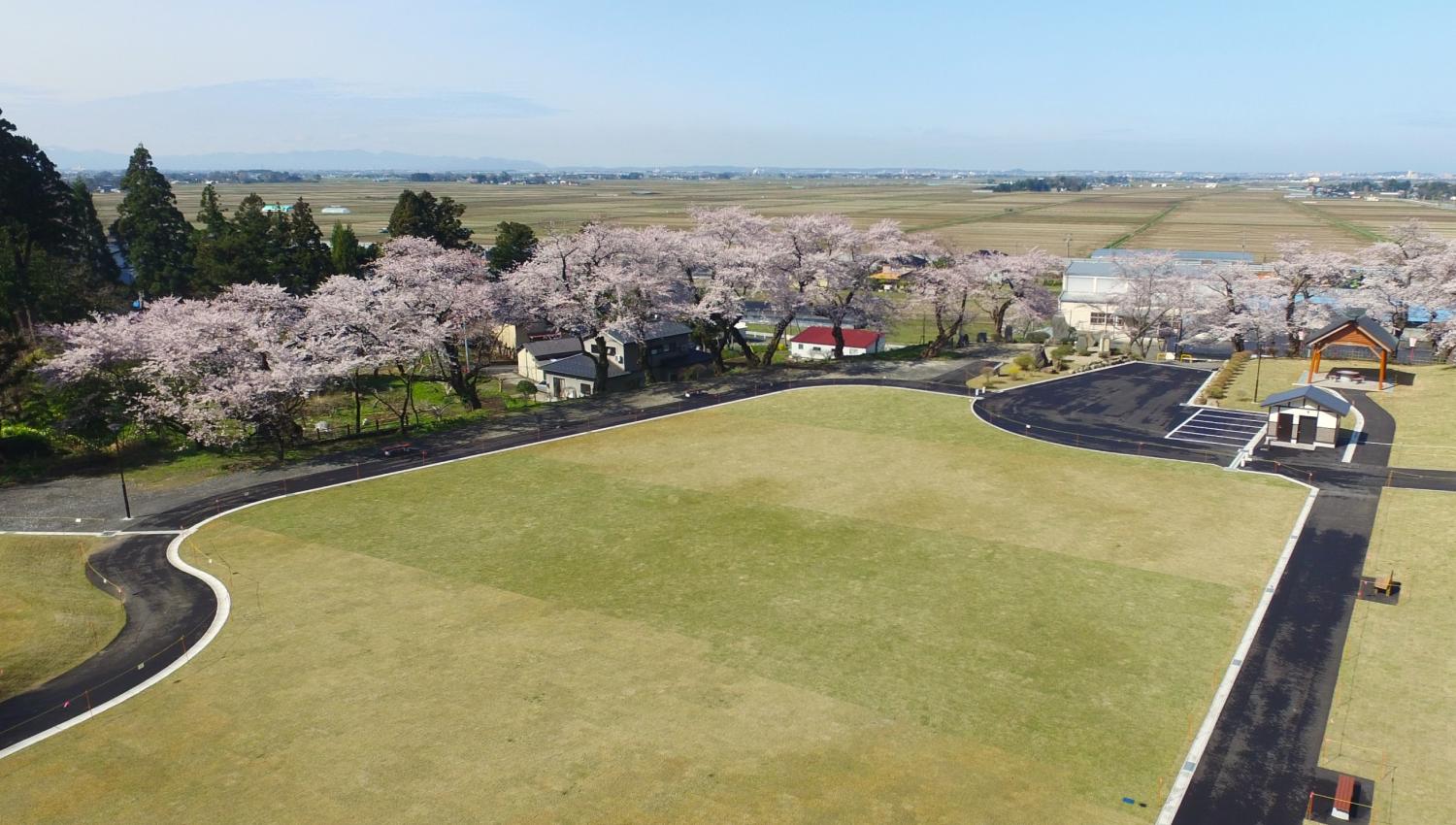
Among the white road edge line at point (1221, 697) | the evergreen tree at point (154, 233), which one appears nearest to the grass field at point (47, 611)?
the white road edge line at point (1221, 697)

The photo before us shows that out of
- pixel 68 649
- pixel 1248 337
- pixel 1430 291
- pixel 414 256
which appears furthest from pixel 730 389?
pixel 1430 291

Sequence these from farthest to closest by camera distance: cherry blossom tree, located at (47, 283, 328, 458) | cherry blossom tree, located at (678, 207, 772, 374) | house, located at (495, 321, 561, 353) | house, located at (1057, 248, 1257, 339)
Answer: house, located at (1057, 248, 1257, 339), house, located at (495, 321, 561, 353), cherry blossom tree, located at (678, 207, 772, 374), cherry blossom tree, located at (47, 283, 328, 458)

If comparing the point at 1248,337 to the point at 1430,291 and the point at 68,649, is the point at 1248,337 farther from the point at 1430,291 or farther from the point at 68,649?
the point at 68,649

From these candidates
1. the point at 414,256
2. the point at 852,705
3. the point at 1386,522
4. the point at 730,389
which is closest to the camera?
the point at 852,705

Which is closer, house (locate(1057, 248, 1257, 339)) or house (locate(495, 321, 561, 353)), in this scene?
A: house (locate(495, 321, 561, 353))

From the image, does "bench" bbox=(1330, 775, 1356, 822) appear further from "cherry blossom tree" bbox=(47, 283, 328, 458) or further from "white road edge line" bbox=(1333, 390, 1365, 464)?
Answer: "cherry blossom tree" bbox=(47, 283, 328, 458)

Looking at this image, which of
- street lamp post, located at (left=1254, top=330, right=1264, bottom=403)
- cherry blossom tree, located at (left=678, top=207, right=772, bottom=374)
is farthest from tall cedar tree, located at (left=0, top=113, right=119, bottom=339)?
street lamp post, located at (left=1254, top=330, right=1264, bottom=403)

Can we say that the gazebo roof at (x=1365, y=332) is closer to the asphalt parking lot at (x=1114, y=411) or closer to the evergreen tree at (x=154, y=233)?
the asphalt parking lot at (x=1114, y=411)
